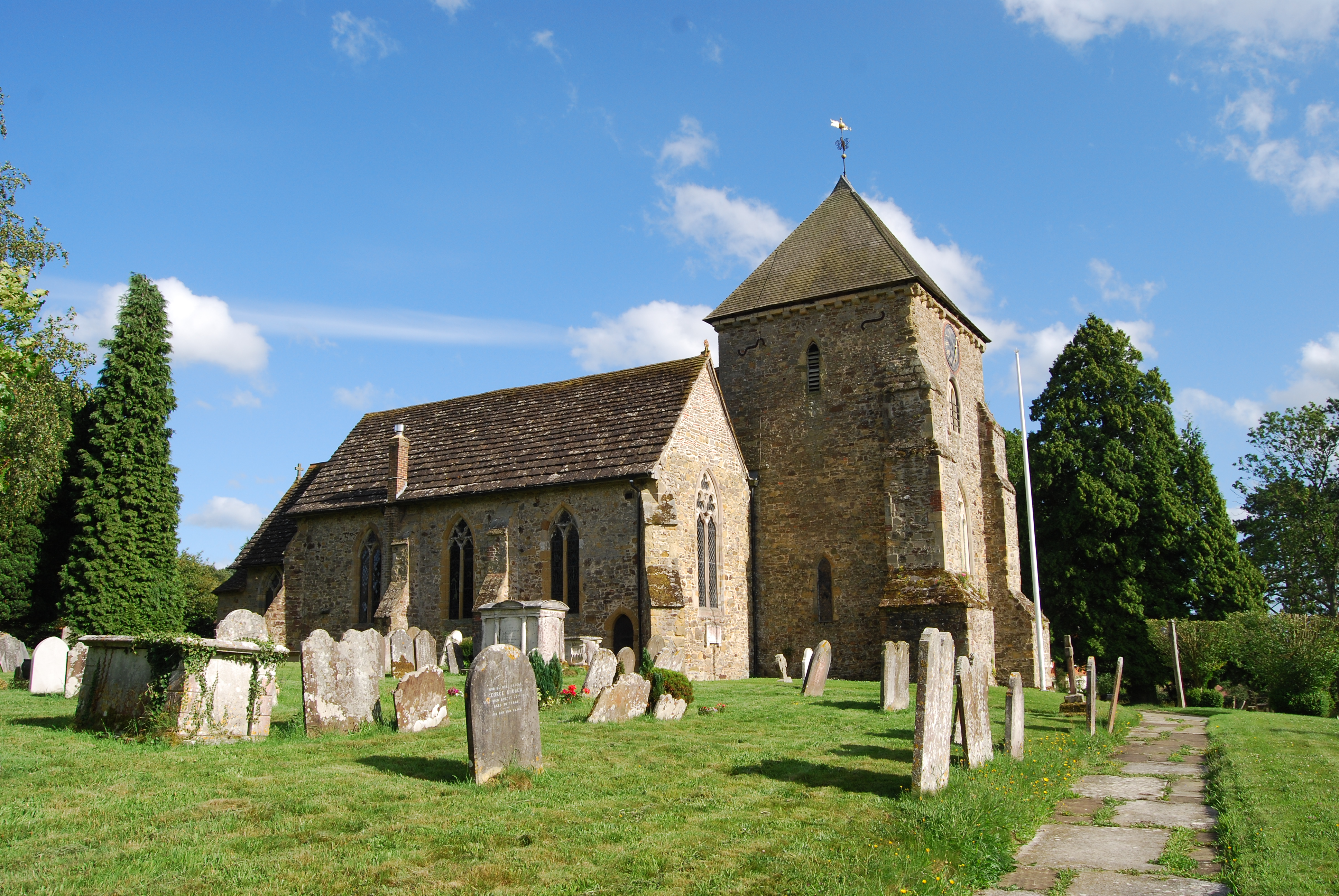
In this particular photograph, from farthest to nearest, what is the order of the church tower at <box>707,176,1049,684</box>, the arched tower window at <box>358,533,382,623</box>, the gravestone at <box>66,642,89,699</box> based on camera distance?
the arched tower window at <box>358,533,382,623</box>, the church tower at <box>707,176,1049,684</box>, the gravestone at <box>66,642,89,699</box>

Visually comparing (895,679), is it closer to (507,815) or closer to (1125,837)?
(1125,837)

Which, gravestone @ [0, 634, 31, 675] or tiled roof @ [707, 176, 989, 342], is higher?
tiled roof @ [707, 176, 989, 342]

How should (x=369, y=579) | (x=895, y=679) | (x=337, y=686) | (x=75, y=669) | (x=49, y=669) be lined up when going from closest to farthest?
(x=337, y=686) < (x=895, y=679) < (x=75, y=669) < (x=49, y=669) < (x=369, y=579)

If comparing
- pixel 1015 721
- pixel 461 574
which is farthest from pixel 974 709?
pixel 461 574

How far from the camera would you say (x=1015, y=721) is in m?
11.5

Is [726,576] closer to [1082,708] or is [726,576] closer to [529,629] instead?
[529,629]

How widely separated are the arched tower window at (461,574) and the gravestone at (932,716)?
18.2 metres

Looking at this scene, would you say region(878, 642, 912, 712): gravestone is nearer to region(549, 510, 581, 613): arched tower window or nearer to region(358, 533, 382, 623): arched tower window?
region(549, 510, 581, 613): arched tower window

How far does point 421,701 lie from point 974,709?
23.2 ft

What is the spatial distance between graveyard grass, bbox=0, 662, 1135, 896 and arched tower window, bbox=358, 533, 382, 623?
15108mm

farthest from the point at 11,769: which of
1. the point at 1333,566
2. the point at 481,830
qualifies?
the point at 1333,566

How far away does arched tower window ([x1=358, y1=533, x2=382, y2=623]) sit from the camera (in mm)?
27484

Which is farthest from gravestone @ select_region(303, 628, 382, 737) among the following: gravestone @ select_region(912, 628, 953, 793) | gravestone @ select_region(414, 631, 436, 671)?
gravestone @ select_region(414, 631, 436, 671)

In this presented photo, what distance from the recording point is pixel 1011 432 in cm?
4506
